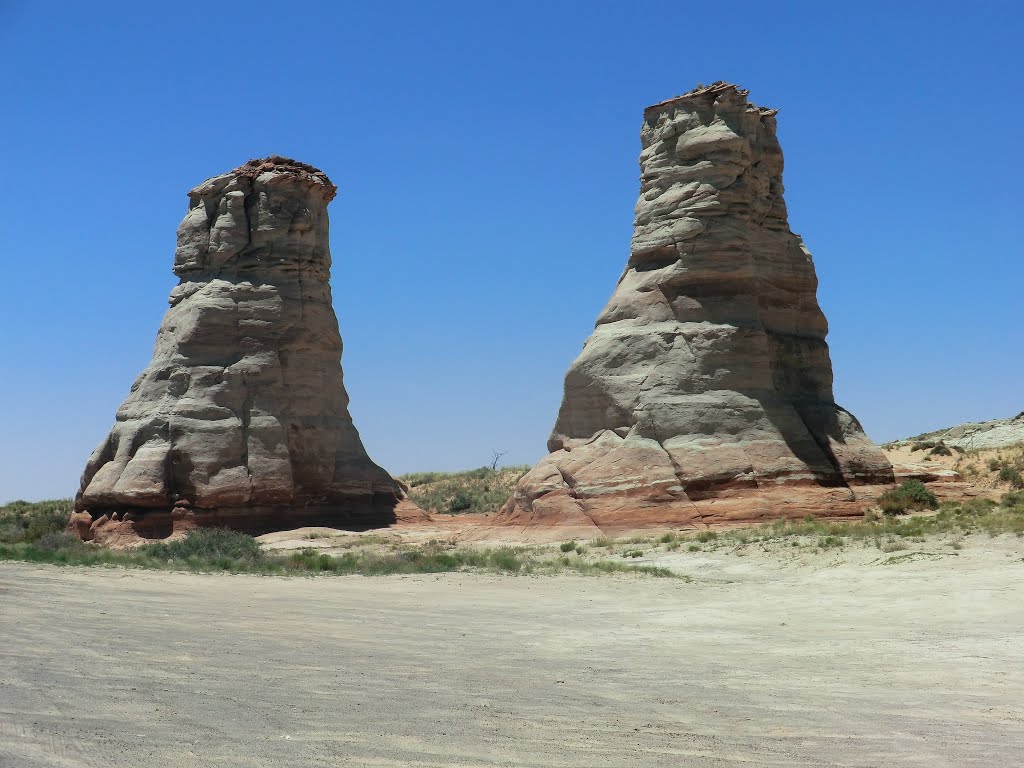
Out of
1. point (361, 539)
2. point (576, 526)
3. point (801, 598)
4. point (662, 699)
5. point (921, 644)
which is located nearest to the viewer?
point (662, 699)

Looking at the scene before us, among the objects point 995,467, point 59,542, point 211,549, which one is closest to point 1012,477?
point 995,467

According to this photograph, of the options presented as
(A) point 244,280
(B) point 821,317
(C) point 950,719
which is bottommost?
(C) point 950,719

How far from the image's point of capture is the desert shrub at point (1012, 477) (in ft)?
101

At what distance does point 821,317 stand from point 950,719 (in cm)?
2379

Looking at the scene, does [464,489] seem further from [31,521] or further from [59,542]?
[59,542]

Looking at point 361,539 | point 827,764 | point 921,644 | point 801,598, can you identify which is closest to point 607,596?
point 801,598

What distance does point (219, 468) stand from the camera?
3167 cm

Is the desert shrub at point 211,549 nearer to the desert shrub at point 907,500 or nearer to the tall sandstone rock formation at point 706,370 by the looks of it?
the tall sandstone rock formation at point 706,370

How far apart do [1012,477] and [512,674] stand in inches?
1065

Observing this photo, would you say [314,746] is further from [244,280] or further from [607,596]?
[244,280]

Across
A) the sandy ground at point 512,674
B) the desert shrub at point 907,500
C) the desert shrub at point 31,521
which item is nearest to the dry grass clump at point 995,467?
the desert shrub at point 907,500

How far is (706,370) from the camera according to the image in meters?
27.2

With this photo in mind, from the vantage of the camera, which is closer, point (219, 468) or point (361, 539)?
point (361, 539)

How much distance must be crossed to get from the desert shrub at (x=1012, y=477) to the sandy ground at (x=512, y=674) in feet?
52.8
